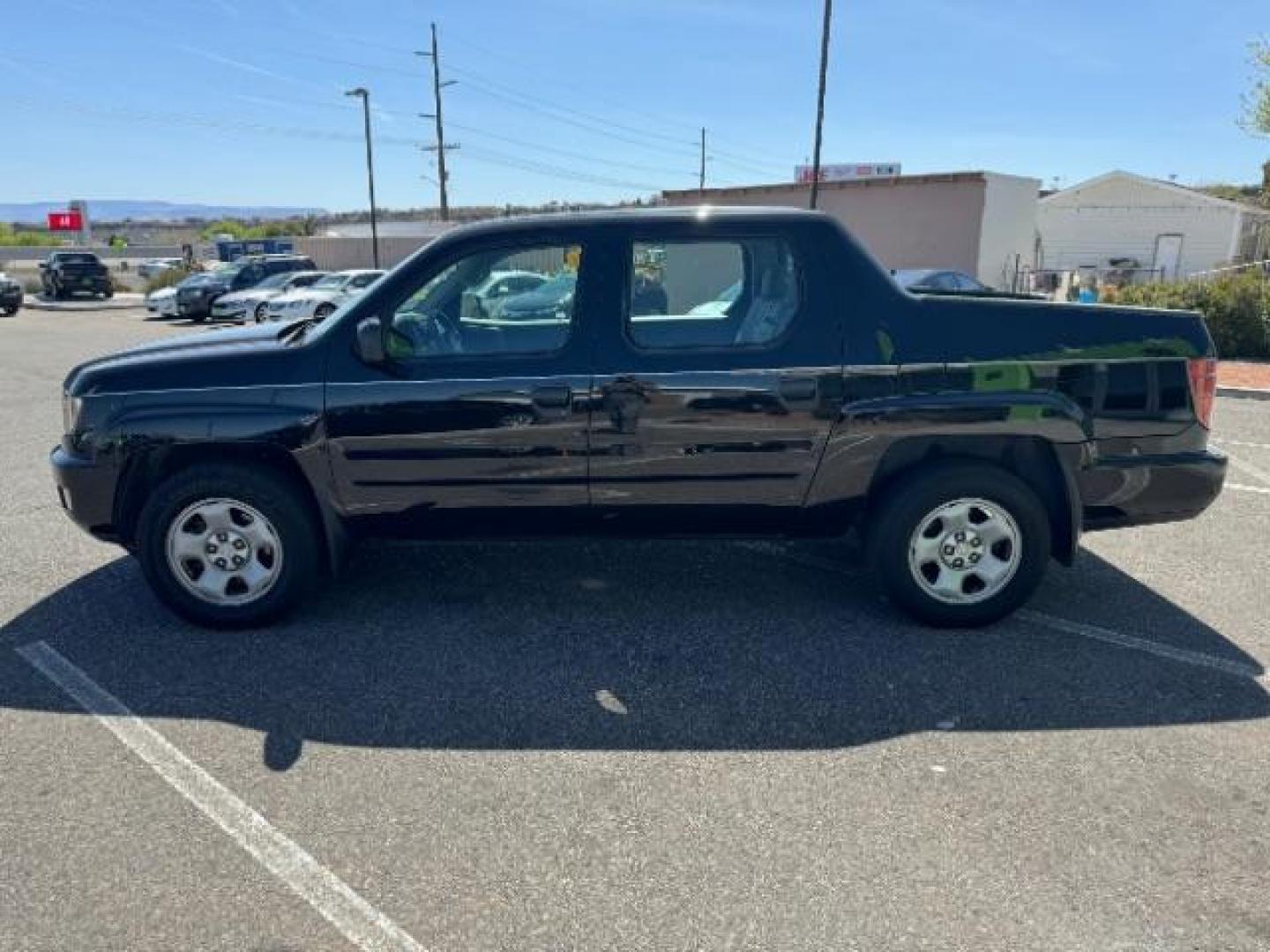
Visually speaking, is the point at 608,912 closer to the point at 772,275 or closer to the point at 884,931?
the point at 884,931

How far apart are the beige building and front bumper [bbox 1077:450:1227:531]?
23308 millimetres

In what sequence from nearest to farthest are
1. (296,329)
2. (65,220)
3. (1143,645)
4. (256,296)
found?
1. (1143,645)
2. (296,329)
3. (256,296)
4. (65,220)

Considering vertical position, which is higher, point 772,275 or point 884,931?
point 772,275

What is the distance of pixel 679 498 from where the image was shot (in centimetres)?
417

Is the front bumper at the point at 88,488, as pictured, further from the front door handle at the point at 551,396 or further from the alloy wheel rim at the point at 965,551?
the alloy wheel rim at the point at 965,551

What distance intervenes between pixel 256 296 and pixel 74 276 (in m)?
16.1

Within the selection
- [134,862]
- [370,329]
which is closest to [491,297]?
[370,329]

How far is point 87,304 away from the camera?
1297 inches

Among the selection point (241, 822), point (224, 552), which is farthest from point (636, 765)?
point (224, 552)

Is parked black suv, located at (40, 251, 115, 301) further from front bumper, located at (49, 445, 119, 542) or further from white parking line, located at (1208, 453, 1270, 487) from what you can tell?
white parking line, located at (1208, 453, 1270, 487)

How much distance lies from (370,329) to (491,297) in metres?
0.60

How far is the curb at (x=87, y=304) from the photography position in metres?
31.3

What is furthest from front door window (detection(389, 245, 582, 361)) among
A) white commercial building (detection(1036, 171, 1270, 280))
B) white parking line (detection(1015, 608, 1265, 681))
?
white commercial building (detection(1036, 171, 1270, 280))

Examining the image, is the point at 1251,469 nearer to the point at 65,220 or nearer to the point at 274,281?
the point at 274,281
